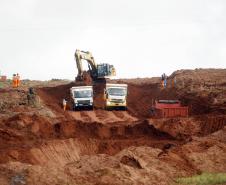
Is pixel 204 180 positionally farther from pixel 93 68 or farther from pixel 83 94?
pixel 93 68

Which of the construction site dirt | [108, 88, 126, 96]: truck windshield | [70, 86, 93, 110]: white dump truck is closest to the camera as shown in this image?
the construction site dirt

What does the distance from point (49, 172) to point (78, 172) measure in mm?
1111

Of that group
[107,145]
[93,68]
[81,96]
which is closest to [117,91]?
[81,96]

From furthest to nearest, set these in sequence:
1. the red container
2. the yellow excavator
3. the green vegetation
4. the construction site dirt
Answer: the yellow excavator < the red container < the green vegetation < the construction site dirt

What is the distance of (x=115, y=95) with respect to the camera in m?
41.6

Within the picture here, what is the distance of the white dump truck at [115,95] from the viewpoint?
41.5 meters

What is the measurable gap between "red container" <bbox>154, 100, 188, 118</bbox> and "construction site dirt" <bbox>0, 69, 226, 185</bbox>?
2.48m

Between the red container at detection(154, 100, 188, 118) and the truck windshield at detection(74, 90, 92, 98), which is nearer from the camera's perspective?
the red container at detection(154, 100, 188, 118)

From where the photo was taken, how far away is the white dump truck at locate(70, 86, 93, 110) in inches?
1623

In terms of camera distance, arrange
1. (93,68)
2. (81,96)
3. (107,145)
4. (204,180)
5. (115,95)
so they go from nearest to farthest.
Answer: (204,180)
(107,145)
(81,96)
(115,95)
(93,68)

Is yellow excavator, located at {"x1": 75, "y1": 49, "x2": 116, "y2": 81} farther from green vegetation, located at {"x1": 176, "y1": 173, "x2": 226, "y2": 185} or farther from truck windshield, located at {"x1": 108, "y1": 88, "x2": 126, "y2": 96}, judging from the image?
green vegetation, located at {"x1": 176, "y1": 173, "x2": 226, "y2": 185}

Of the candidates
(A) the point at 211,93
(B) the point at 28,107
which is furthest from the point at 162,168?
(A) the point at 211,93

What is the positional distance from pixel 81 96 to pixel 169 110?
8645 mm

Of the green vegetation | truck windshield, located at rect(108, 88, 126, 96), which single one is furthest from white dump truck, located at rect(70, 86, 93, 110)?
the green vegetation
